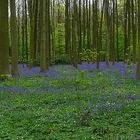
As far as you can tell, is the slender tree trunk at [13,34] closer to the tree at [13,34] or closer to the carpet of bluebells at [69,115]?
the tree at [13,34]

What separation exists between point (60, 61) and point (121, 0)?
43.8 feet

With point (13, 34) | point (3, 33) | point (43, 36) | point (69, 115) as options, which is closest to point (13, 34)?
point (13, 34)

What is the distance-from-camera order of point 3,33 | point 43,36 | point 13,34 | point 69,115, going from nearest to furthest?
point 69,115, point 3,33, point 13,34, point 43,36

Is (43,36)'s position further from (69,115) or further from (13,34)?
(69,115)

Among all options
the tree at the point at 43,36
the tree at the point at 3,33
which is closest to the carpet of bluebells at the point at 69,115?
the tree at the point at 3,33

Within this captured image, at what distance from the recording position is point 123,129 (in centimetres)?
726

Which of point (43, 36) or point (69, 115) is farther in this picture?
point (43, 36)

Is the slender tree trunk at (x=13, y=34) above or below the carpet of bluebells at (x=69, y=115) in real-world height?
above

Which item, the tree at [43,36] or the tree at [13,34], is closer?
the tree at [13,34]

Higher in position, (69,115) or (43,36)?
(43,36)

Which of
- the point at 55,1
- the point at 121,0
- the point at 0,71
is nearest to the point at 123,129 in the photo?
the point at 0,71

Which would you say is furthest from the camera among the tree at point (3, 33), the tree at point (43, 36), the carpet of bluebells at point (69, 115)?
the tree at point (43, 36)

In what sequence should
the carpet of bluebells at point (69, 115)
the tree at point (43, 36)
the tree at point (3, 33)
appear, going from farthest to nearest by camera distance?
the tree at point (43, 36) → the tree at point (3, 33) → the carpet of bluebells at point (69, 115)

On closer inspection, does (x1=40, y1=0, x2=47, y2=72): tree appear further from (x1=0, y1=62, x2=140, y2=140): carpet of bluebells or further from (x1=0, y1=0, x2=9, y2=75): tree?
(x1=0, y1=62, x2=140, y2=140): carpet of bluebells
